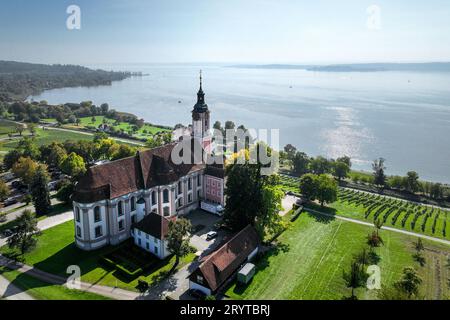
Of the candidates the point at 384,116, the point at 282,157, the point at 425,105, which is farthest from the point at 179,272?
the point at 425,105

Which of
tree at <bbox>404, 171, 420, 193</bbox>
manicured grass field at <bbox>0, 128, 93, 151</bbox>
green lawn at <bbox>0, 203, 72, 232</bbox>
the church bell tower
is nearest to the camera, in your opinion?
green lawn at <bbox>0, 203, 72, 232</bbox>

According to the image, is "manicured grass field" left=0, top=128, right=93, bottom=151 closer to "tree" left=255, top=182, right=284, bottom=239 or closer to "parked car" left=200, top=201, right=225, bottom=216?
"parked car" left=200, top=201, right=225, bottom=216

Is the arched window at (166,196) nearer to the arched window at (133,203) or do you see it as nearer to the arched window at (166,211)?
the arched window at (166,211)

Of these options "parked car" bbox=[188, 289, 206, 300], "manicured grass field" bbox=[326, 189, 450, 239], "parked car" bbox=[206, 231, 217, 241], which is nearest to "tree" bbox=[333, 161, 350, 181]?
"manicured grass field" bbox=[326, 189, 450, 239]

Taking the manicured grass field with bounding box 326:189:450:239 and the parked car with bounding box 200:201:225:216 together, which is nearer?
the parked car with bounding box 200:201:225:216

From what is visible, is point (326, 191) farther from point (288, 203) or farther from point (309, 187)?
point (288, 203)

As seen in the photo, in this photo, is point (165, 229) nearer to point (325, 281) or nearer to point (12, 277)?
point (12, 277)

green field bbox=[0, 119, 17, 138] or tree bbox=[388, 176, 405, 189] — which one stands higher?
green field bbox=[0, 119, 17, 138]

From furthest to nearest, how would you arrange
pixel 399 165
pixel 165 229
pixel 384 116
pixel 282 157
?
pixel 384 116 < pixel 399 165 < pixel 282 157 < pixel 165 229
